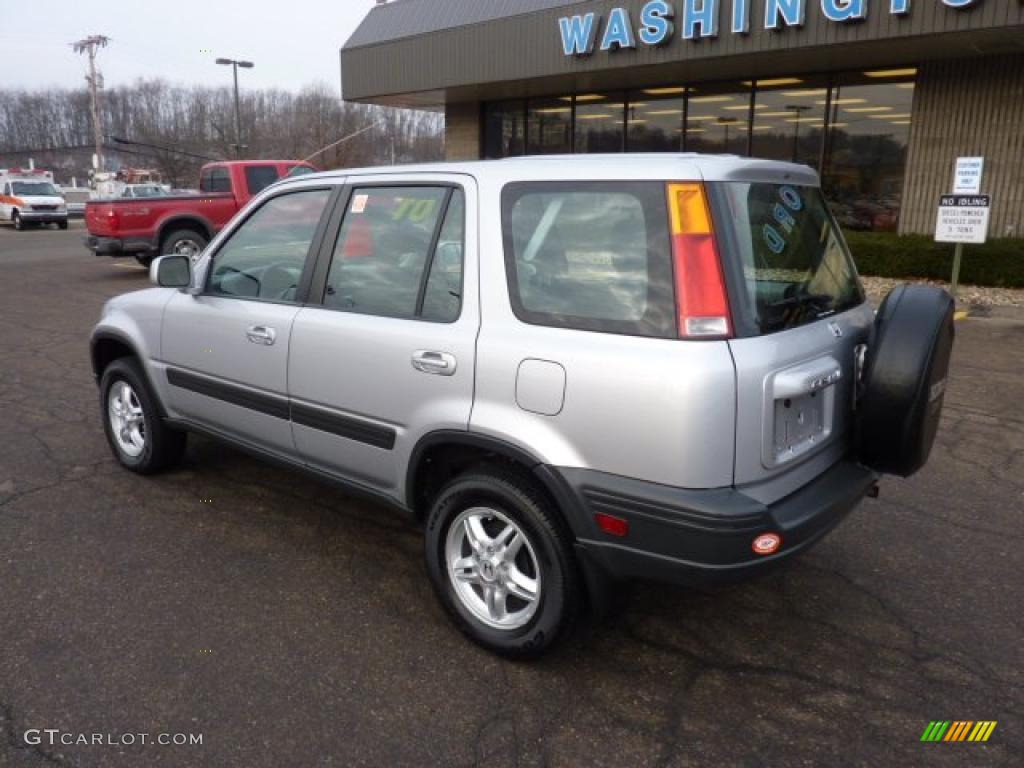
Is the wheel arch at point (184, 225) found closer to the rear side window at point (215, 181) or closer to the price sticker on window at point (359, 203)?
the rear side window at point (215, 181)

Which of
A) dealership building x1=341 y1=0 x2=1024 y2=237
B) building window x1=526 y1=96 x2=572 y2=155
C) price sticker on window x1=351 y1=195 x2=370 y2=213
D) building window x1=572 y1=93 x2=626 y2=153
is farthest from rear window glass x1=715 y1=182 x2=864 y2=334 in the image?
building window x1=526 y1=96 x2=572 y2=155

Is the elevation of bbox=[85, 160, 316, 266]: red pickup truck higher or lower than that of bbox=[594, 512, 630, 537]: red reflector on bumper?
higher

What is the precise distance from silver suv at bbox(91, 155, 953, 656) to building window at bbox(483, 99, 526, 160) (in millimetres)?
15068

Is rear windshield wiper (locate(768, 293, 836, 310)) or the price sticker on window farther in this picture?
the price sticker on window

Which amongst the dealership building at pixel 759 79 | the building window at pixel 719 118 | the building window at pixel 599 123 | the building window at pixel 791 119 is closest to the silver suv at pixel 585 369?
the dealership building at pixel 759 79

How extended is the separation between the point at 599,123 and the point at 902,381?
14987mm

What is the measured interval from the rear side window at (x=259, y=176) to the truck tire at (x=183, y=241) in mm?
1244

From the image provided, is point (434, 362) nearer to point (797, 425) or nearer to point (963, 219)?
point (797, 425)

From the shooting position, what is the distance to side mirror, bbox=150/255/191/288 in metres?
3.92

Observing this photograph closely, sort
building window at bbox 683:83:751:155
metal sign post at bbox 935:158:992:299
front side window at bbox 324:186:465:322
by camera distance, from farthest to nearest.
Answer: building window at bbox 683:83:751:155 < metal sign post at bbox 935:158:992:299 < front side window at bbox 324:186:465:322

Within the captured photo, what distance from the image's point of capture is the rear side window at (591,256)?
2414mm

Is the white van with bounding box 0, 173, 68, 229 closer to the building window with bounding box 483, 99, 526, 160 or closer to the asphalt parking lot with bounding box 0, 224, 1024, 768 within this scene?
the building window with bounding box 483, 99, 526, 160

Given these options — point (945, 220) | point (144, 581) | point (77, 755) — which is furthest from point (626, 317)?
point (945, 220)

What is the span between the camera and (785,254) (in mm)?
2717
